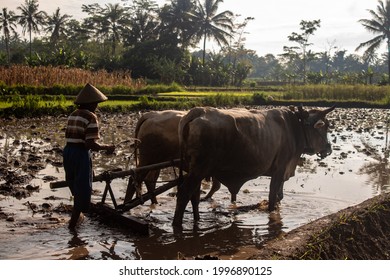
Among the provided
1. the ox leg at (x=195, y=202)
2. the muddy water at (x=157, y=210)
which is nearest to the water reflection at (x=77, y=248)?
the muddy water at (x=157, y=210)

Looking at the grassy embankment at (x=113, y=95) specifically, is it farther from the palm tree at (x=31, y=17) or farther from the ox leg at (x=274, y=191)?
the ox leg at (x=274, y=191)

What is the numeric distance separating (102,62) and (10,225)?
2518cm

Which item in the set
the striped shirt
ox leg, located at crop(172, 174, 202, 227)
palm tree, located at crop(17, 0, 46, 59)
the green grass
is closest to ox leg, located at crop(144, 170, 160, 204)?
ox leg, located at crop(172, 174, 202, 227)

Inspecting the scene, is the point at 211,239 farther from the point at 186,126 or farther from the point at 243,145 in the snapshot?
the point at 186,126

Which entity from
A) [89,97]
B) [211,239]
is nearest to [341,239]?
[211,239]

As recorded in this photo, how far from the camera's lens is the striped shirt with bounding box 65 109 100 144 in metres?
5.21

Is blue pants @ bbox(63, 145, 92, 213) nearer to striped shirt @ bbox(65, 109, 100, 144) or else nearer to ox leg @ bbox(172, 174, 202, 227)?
striped shirt @ bbox(65, 109, 100, 144)

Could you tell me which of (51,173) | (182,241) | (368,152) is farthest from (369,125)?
(182,241)

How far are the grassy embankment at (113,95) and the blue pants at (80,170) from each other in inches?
424

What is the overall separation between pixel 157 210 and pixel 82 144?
1.91 metres

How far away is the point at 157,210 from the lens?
22.5 ft

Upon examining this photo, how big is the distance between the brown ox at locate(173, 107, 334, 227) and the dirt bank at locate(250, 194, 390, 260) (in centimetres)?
110

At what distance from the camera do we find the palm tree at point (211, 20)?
42.1 metres

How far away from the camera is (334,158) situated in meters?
11.5
